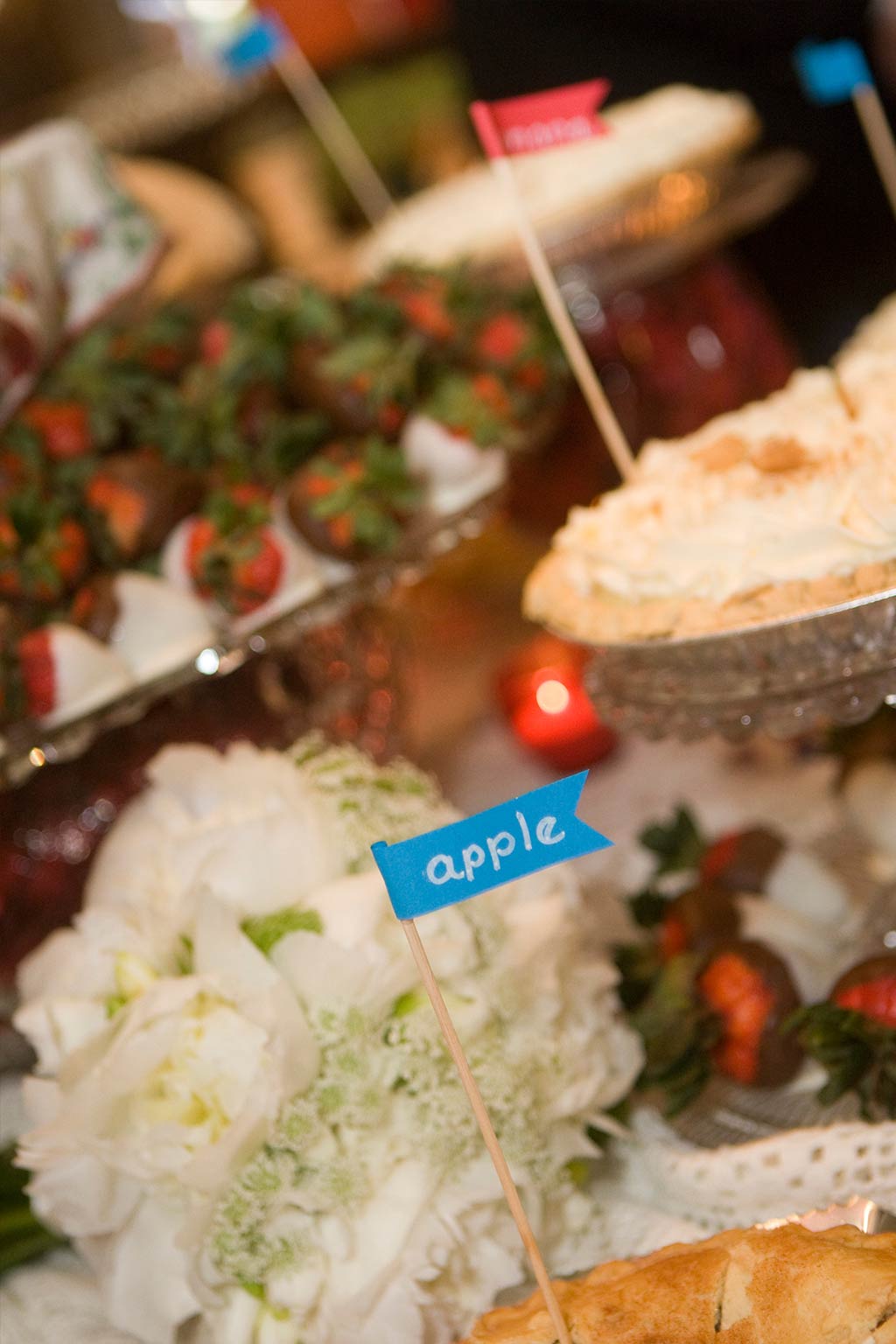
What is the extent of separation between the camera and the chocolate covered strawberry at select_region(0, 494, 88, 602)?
136 cm

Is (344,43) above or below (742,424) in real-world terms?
above

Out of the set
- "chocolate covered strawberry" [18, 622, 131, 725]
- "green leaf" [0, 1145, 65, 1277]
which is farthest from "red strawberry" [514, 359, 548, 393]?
"green leaf" [0, 1145, 65, 1277]

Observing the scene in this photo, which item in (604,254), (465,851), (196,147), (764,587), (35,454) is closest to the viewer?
(465,851)

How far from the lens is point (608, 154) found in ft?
6.71

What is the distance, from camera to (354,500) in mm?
1364

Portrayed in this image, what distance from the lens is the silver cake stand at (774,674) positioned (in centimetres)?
100

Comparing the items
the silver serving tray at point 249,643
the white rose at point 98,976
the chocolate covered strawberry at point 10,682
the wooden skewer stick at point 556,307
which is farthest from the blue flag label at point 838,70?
the white rose at point 98,976

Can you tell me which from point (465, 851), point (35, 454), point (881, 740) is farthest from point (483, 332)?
point (465, 851)

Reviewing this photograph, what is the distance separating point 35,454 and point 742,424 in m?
0.70

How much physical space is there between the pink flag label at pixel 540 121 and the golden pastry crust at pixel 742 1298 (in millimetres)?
912

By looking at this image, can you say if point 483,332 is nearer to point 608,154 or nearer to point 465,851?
point 608,154

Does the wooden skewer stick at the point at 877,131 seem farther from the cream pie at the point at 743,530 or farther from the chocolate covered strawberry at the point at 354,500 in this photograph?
the chocolate covered strawberry at the point at 354,500

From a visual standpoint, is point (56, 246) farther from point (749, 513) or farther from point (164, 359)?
point (749, 513)

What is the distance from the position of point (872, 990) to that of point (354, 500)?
65 centimetres
